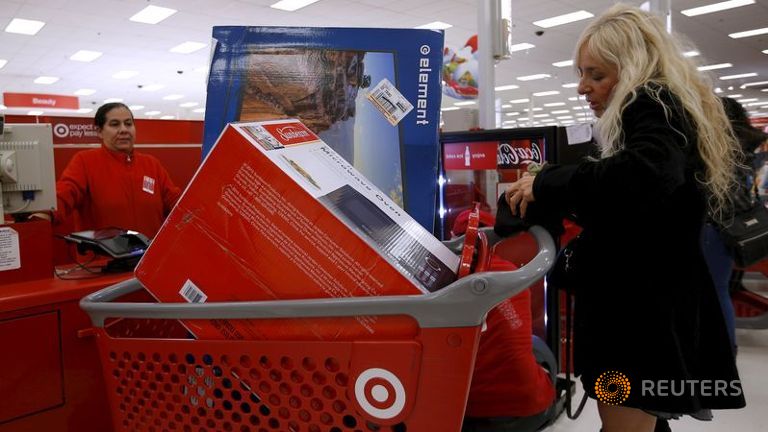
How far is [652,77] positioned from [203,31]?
10.6 meters

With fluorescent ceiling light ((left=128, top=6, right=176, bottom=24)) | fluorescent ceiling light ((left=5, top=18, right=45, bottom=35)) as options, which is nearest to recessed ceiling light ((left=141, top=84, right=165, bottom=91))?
fluorescent ceiling light ((left=5, top=18, right=45, bottom=35))

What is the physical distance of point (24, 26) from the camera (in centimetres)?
948

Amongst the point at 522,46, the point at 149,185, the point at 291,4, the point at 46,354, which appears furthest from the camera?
the point at 522,46

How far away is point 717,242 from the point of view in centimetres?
233

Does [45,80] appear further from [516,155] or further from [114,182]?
[516,155]

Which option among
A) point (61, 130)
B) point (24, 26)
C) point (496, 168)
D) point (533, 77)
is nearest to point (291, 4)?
point (24, 26)

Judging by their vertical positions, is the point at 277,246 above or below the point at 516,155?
below

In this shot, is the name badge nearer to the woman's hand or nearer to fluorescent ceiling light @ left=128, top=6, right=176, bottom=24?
the woman's hand

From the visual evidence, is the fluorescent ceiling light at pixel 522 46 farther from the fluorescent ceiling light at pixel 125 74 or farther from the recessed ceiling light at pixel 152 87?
the recessed ceiling light at pixel 152 87

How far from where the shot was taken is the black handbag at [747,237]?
2.32 meters

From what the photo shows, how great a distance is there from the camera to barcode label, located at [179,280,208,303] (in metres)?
0.88

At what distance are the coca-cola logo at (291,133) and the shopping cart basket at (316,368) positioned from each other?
31 centimetres

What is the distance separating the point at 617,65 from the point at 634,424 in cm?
80

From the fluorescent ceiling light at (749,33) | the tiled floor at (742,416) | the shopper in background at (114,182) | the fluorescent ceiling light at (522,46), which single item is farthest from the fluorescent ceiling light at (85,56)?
the fluorescent ceiling light at (749,33)
